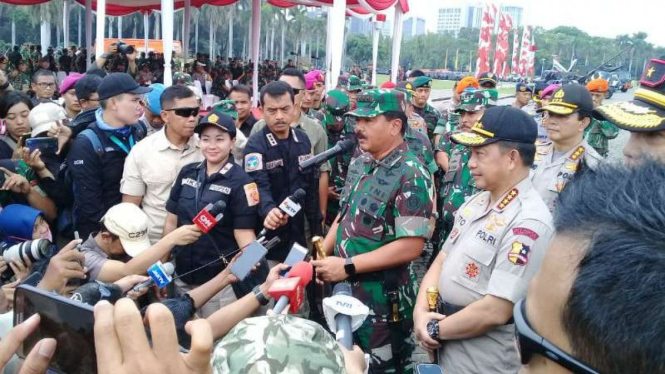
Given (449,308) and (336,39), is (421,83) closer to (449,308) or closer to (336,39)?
(336,39)

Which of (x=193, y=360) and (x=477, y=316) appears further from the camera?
(x=477, y=316)

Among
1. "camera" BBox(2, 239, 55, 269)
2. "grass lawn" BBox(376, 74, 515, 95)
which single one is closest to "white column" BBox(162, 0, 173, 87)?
"camera" BBox(2, 239, 55, 269)

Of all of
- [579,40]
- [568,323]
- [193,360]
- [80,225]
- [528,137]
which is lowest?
[80,225]

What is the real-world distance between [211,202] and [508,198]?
178cm

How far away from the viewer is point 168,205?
3.48m

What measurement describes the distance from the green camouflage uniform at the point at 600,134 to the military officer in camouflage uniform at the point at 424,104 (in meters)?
1.91

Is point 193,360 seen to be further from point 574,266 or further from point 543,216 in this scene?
point 543,216

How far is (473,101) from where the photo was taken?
537 centimetres

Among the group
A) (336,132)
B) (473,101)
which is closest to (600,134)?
(473,101)

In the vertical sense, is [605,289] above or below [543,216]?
above

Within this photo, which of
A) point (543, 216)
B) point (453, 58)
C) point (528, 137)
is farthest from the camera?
point (453, 58)

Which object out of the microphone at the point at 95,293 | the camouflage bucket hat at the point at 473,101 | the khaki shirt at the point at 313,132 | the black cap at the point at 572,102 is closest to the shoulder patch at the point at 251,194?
the microphone at the point at 95,293

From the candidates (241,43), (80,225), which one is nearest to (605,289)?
(80,225)

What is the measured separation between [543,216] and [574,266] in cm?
149
